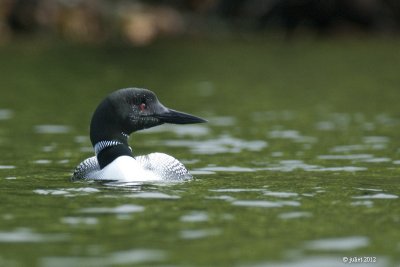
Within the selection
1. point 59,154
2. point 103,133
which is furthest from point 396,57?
point 103,133

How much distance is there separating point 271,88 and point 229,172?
8215mm

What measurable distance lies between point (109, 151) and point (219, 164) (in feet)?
5.57

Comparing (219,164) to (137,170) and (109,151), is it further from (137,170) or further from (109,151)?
(137,170)

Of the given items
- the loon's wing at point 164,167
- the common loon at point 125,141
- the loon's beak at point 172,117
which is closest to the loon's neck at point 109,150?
the common loon at point 125,141

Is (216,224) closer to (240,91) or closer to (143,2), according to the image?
(240,91)

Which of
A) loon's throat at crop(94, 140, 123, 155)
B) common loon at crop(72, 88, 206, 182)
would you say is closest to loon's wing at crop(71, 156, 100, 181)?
common loon at crop(72, 88, 206, 182)

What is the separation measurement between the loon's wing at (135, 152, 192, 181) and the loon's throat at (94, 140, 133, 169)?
0.15m

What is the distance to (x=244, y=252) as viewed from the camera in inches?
242

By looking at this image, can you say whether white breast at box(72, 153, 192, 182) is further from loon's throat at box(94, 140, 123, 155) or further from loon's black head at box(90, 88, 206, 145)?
loon's black head at box(90, 88, 206, 145)

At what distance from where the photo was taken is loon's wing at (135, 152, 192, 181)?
8.82 meters

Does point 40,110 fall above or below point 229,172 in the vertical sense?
above

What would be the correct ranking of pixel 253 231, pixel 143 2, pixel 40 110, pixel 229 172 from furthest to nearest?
pixel 143 2 < pixel 40 110 < pixel 229 172 < pixel 253 231

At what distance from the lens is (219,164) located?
408 inches

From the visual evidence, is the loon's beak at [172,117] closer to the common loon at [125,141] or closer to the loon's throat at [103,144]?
the common loon at [125,141]
